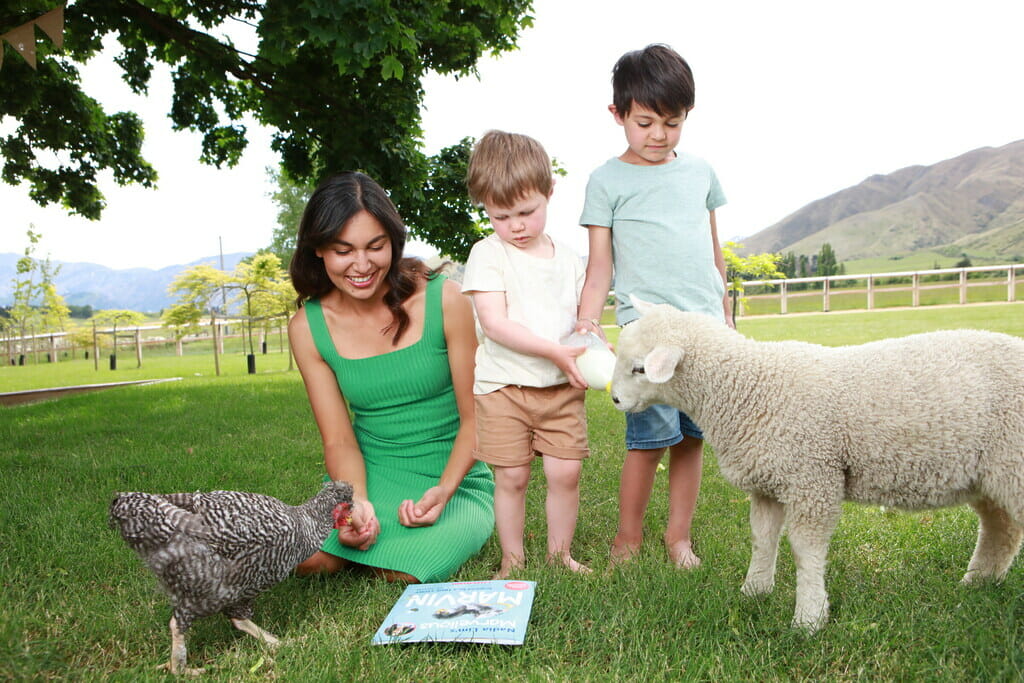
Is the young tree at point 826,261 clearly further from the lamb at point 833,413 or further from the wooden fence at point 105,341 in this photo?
the lamb at point 833,413

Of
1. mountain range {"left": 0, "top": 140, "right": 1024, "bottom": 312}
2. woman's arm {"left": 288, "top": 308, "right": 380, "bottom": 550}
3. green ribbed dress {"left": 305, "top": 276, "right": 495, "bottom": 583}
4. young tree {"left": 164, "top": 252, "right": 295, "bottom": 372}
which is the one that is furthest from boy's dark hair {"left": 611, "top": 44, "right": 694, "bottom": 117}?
young tree {"left": 164, "top": 252, "right": 295, "bottom": 372}

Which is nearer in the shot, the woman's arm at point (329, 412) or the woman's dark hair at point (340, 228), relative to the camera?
the woman's dark hair at point (340, 228)

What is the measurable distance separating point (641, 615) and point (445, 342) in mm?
1783

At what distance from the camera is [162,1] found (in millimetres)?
7371

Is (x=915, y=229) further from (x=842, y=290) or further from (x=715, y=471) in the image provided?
(x=715, y=471)

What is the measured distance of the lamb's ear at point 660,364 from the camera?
2.62 m

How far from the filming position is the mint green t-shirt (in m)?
3.35

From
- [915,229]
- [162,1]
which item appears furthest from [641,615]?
[915,229]

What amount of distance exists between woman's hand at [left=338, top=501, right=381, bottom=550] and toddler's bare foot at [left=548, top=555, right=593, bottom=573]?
0.90 metres

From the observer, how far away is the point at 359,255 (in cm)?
334

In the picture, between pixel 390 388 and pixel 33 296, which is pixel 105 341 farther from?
pixel 390 388

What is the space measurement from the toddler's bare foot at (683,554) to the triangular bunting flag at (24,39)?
19.3 feet

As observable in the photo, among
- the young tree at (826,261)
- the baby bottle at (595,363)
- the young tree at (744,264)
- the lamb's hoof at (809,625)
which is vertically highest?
the young tree at (826,261)

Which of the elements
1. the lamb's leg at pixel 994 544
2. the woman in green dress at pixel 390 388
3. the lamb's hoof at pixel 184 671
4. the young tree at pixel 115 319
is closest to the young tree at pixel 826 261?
the young tree at pixel 115 319
